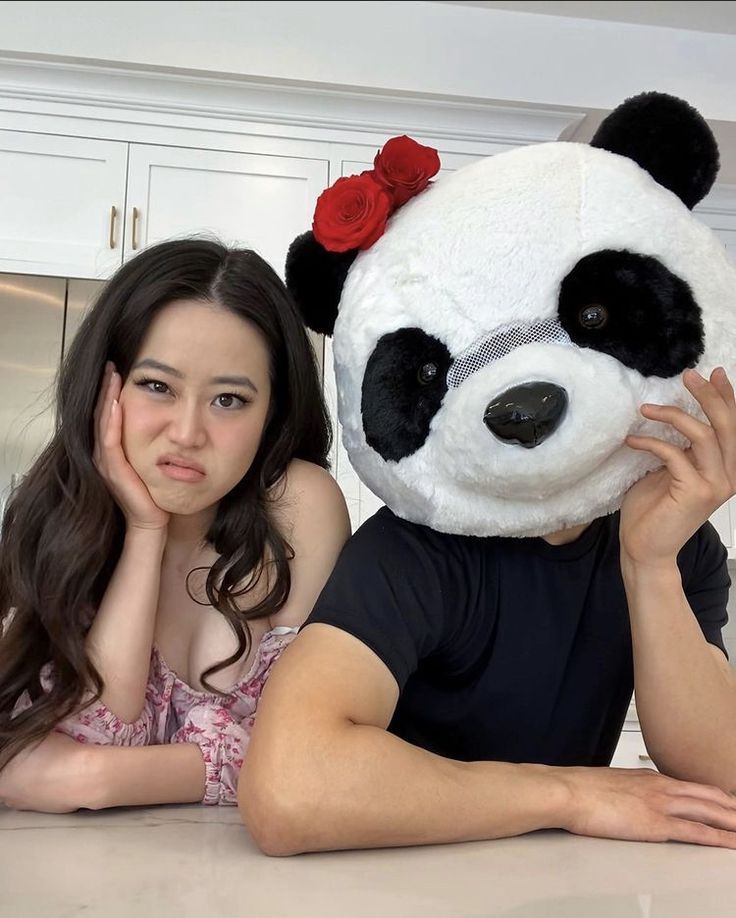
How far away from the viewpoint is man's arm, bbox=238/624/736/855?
0.66m

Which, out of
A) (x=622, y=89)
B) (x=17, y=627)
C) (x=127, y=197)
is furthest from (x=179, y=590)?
(x=622, y=89)

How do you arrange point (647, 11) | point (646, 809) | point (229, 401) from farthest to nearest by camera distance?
1. point (647, 11)
2. point (229, 401)
3. point (646, 809)

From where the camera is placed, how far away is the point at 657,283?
74 centimetres

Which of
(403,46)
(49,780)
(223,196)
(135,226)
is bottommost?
(49,780)

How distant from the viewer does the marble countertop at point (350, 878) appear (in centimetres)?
54

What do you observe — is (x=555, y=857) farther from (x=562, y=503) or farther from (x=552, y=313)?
(x=552, y=313)

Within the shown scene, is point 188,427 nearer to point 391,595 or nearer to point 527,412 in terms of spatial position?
point 391,595

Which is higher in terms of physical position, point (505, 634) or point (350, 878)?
point (505, 634)

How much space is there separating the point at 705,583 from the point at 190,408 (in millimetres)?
548

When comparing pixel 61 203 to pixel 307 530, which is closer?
pixel 307 530

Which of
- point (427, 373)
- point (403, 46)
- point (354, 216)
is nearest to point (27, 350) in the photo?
point (403, 46)

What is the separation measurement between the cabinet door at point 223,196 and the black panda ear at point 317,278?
5.58ft

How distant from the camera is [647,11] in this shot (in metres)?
2.64

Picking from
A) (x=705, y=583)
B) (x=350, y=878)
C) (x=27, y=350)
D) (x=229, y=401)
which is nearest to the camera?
(x=350, y=878)
